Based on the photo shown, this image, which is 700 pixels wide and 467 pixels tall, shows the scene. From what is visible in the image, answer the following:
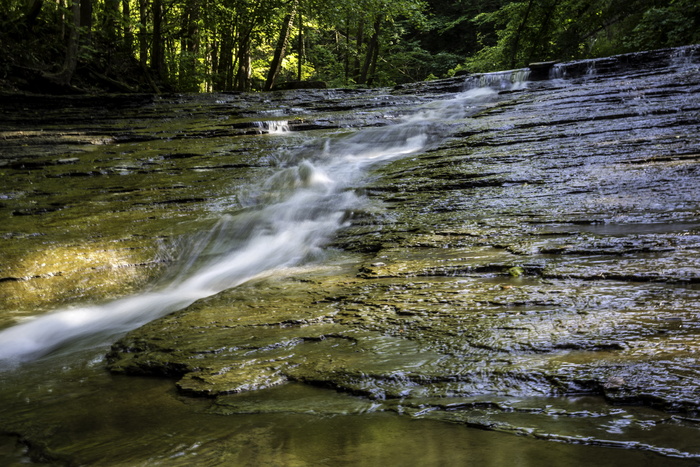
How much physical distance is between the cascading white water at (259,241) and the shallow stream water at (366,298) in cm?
3

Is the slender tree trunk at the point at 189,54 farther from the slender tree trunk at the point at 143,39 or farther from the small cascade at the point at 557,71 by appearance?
the small cascade at the point at 557,71

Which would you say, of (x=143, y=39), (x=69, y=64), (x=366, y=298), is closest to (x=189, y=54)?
(x=143, y=39)

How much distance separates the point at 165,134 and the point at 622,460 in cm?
983

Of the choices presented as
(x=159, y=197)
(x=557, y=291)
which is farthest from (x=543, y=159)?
(x=159, y=197)

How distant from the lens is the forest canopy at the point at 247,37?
1395cm

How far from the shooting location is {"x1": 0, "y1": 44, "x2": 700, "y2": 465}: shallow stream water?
175 centimetres

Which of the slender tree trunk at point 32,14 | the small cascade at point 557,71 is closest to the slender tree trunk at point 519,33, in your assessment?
the small cascade at point 557,71

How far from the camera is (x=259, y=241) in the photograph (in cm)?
547

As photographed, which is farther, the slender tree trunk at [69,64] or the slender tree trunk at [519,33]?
the slender tree trunk at [519,33]

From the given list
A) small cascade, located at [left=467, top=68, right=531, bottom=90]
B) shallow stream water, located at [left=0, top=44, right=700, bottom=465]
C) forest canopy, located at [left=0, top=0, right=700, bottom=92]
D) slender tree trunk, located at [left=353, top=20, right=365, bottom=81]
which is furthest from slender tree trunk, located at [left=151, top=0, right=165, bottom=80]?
small cascade, located at [left=467, top=68, right=531, bottom=90]

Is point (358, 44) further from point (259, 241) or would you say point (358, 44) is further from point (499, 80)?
point (259, 241)

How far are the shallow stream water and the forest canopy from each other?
7.47 metres

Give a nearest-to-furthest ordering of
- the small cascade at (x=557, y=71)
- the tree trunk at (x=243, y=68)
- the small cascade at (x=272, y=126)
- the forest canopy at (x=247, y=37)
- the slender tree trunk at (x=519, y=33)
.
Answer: the small cascade at (x=272, y=126) → the small cascade at (x=557, y=71) → the forest canopy at (x=247, y=37) → the tree trunk at (x=243, y=68) → the slender tree trunk at (x=519, y=33)

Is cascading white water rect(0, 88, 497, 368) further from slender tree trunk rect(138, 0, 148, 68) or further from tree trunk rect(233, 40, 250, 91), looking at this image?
tree trunk rect(233, 40, 250, 91)
